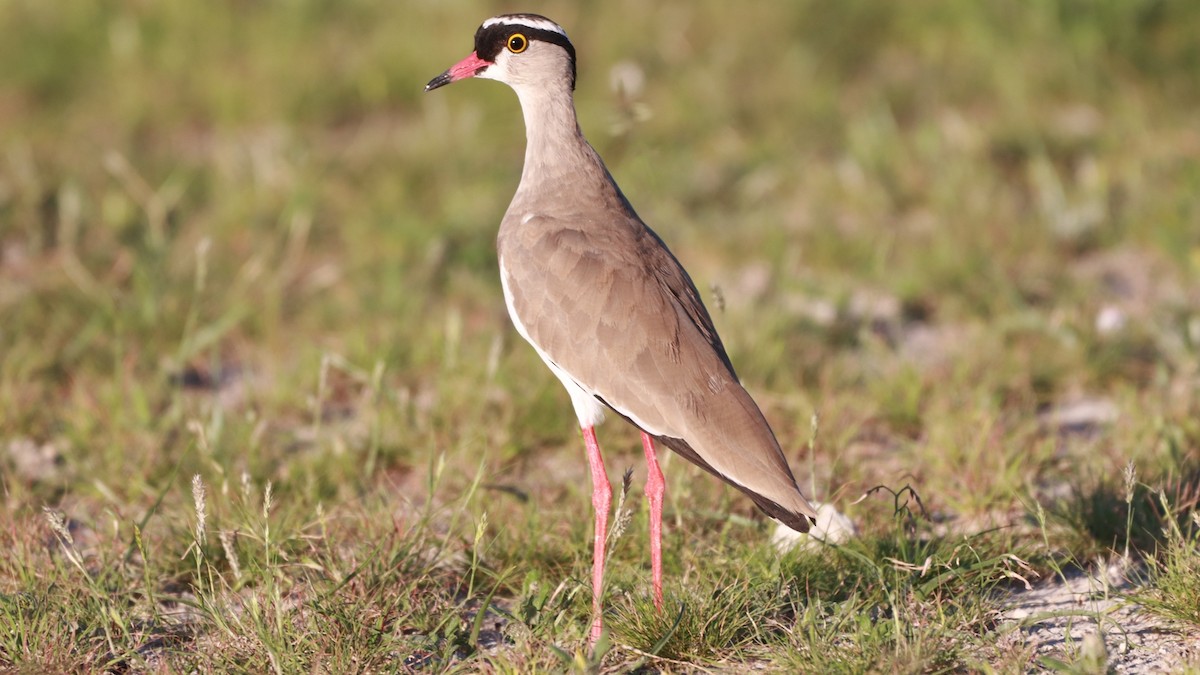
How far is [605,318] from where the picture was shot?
375 cm

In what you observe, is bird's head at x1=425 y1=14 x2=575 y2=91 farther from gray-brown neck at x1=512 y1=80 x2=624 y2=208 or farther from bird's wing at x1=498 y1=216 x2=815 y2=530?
bird's wing at x1=498 y1=216 x2=815 y2=530

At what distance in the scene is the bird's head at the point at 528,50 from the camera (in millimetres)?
4223

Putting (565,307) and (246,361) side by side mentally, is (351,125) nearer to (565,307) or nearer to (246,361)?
(246,361)

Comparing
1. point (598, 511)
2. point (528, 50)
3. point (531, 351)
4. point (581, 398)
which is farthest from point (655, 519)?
point (531, 351)

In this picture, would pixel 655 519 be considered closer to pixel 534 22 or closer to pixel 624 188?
pixel 534 22

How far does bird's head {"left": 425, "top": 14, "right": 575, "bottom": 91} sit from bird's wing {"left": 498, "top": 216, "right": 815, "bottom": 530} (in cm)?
56

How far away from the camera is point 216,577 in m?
3.90

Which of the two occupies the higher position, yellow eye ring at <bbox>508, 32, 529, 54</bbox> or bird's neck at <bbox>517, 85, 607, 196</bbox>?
yellow eye ring at <bbox>508, 32, 529, 54</bbox>

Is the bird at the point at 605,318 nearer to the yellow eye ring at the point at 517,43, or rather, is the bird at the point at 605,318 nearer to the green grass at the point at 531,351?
the yellow eye ring at the point at 517,43

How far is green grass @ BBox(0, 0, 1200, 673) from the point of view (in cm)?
354

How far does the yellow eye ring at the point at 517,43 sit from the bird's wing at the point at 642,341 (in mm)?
639

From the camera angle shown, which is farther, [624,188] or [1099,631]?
[624,188]

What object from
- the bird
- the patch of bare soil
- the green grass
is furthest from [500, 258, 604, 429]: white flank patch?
the patch of bare soil

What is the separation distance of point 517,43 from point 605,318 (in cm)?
107
